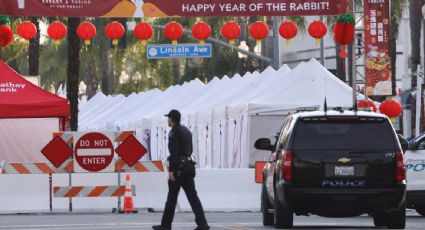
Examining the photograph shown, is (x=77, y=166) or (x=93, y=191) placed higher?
(x=77, y=166)

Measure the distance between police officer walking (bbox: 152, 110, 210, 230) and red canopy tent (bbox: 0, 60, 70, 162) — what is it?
45.0 ft

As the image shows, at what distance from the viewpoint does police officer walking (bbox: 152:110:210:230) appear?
61.8 ft

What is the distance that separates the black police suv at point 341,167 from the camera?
18.2 metres

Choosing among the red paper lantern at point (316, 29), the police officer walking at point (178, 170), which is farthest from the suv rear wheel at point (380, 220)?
the red paper lantern at point (316, 29)

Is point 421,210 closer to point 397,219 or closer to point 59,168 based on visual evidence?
point 397,219

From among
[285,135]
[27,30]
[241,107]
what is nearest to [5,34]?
[27,30]

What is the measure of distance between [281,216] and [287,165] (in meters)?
0.91

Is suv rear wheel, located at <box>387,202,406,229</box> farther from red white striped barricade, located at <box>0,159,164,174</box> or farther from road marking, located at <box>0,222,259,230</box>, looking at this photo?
red white striped barricade, located at <box>0,159,164,174</box>

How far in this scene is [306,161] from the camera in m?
18.2

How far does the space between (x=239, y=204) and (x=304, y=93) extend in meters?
8.21

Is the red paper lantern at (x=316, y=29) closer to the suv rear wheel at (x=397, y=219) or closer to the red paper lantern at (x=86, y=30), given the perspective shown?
the red paper lantern at (x=86, y=30)

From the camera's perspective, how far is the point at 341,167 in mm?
18172

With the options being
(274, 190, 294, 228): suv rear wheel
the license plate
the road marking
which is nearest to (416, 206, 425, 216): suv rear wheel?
the road marking

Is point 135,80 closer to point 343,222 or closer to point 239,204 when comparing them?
point 239,204
